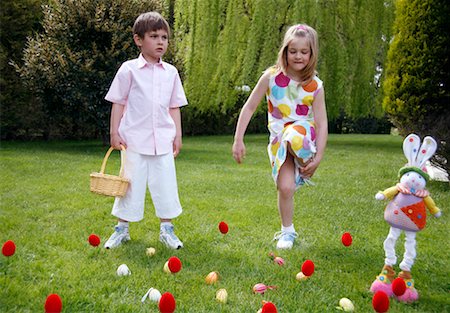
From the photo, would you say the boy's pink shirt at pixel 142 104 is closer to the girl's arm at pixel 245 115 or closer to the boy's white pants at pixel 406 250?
the girl's arm at pixel 245 115

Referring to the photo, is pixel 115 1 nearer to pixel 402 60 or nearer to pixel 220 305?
pixel 402 60

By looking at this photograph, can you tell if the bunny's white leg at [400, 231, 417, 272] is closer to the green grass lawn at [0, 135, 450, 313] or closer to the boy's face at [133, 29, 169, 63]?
the green grass lawn at [0, 135, 450, 313]

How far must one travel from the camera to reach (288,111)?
3.57m

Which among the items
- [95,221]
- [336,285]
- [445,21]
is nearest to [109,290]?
[336,285]

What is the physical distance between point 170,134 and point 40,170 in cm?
446

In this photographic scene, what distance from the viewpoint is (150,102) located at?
3568 mm

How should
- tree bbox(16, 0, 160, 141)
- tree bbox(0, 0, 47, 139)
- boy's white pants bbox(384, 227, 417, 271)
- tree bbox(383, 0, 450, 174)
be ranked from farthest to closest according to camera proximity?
tree bbox(0, 0, 47, 139) < tree bbox(16, 0, 160, 141) < tree bbox(383, 0, 450, 174) < boy's white pants bbox(384, 227, 417, 271)

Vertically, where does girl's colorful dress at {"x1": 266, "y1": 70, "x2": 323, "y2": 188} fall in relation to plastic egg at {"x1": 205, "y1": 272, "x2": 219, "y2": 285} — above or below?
above

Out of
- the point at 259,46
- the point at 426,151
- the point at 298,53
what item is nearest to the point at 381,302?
the point at 426,151

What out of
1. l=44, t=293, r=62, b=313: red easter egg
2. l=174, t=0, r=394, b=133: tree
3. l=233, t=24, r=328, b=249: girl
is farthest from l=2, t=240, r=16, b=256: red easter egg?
l=174, t=0, r=394, b=133: tree

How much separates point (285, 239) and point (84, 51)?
8.04m

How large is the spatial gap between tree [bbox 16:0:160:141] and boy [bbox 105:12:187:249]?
692 centimetres

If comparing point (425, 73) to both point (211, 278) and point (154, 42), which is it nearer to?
point (154, 42)

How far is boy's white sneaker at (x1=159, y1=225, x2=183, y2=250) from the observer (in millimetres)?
3471
